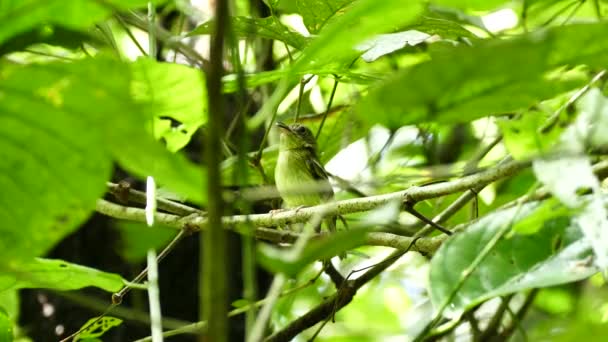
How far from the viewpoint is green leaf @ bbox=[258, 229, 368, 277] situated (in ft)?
2.70

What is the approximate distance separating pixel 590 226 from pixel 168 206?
1.62 metres

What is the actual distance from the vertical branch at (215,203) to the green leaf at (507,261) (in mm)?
569

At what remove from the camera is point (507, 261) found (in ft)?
4.71

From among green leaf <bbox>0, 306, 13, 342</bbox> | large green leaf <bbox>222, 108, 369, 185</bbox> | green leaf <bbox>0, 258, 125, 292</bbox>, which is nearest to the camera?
green leaf <bbox>0, 258, 125, 292</bbox>

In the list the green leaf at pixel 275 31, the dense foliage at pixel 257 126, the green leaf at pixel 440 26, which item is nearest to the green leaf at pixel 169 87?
the dense foliage at pixel 257 126

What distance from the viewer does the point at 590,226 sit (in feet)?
3.84

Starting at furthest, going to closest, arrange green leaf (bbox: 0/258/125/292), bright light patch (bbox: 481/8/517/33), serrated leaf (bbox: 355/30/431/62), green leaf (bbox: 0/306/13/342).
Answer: bright light patch (bbox: 481/8/517/33), serrated leaf (bbox: 355/30/431/62), green leaf (bbox: 0/306/13/342), green leaf (bbox: 0/258/125/292)

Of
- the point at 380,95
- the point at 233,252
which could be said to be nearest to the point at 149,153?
the point at 380,95

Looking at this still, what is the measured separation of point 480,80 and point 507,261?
575 mm

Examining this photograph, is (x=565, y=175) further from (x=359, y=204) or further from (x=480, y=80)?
(x=359, y=204)

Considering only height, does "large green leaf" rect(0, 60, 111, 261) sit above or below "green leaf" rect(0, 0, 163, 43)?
below

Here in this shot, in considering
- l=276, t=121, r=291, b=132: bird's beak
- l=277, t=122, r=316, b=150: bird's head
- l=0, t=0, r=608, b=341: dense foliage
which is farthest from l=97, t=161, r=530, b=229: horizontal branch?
l=277, t=122, r=316, b=150: bird's head

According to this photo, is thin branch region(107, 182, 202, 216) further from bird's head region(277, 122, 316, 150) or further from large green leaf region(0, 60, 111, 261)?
bird's head region(277, 122, 316, 150)

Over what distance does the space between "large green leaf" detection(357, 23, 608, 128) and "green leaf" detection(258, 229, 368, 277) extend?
14 centimetres
